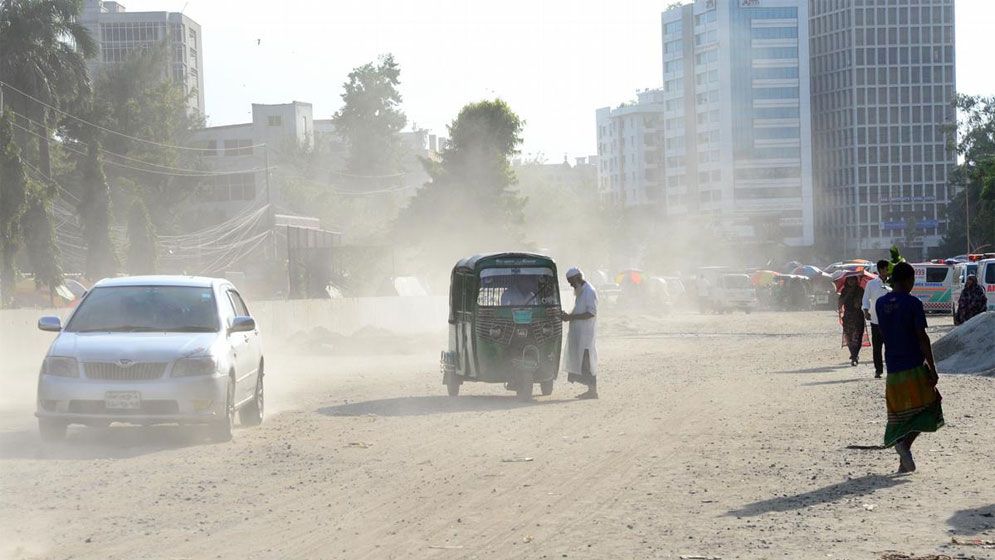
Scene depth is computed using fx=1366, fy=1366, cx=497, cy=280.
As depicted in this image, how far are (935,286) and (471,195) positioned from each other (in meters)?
28.2

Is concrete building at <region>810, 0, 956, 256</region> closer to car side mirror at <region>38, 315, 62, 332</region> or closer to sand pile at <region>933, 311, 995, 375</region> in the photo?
sand pile at <region>933, 311, 995, 375</region>

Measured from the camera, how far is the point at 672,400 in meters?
19.2

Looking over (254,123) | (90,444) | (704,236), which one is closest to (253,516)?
(90,444)

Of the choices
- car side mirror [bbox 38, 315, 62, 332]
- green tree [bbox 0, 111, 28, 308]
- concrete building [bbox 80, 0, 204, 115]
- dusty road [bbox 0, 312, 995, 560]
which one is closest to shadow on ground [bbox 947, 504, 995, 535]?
dusty road [bbox 0, 312, 995, 560]

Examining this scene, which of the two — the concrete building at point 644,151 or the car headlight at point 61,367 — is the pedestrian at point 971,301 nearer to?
the car headlight at point 61,367

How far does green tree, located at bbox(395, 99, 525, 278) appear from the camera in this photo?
235ft

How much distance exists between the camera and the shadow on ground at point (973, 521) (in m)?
8.58

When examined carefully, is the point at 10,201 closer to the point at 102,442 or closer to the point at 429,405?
the point at 429,405

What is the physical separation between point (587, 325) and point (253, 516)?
1071 cm

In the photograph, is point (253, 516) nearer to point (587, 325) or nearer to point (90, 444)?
point (90, 444)

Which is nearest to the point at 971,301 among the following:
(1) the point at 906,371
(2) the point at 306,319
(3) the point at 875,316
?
(3) the point at 875,316

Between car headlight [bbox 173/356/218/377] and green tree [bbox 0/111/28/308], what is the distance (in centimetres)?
3024

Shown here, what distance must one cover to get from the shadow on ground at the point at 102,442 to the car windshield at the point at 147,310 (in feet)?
3.80

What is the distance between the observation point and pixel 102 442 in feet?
46.3
